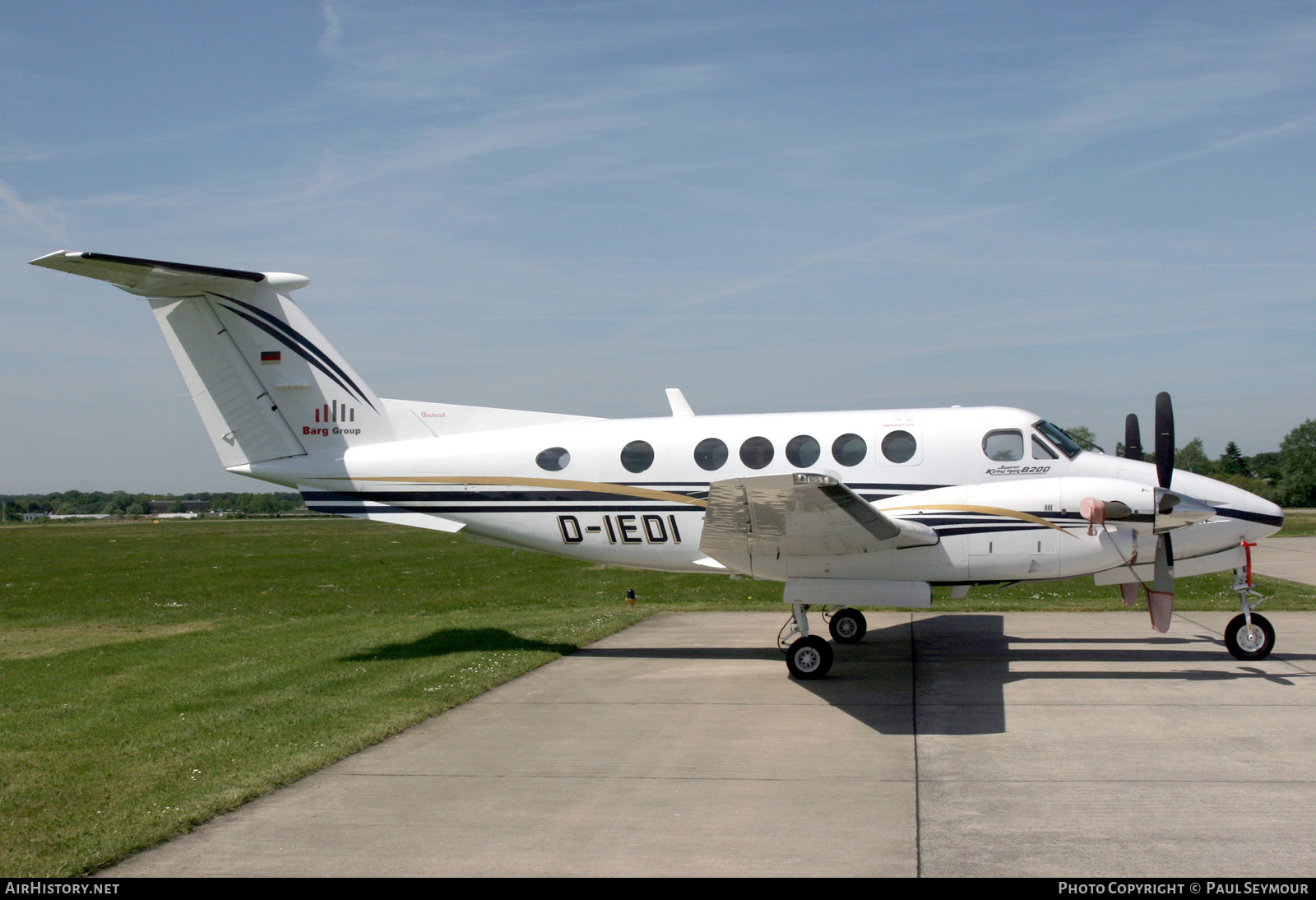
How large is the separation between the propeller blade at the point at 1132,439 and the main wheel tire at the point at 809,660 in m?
4.81

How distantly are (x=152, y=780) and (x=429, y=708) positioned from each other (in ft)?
8.59

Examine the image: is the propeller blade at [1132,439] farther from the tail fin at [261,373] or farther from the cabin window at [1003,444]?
the tail fin at [261,373]

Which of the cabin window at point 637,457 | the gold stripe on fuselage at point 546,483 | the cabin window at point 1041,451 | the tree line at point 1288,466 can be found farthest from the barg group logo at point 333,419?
the tree line at point 1288,466

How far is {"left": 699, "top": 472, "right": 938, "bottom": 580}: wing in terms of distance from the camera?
8.75 metres

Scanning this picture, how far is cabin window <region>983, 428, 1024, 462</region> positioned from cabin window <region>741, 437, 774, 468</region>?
2.44 metres

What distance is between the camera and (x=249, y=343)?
1255 cm

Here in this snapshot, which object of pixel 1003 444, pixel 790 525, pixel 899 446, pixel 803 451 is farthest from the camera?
pixel 803 451

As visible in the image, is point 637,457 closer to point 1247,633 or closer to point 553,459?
point 553,459

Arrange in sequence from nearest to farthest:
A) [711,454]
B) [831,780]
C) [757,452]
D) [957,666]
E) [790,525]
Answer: [831,780] < [790,525] < [957,666] < [757,452] < [711,454]

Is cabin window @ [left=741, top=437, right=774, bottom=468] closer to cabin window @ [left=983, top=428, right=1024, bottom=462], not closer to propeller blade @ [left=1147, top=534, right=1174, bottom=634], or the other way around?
cabin window @ [left=983, top=428, right=1024, bottom=462]

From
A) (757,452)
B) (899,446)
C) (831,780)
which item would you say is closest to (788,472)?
(757,452)

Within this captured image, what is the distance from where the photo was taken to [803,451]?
1134 cm

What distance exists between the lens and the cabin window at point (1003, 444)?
11.0 meters

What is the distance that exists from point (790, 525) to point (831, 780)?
3.26m
